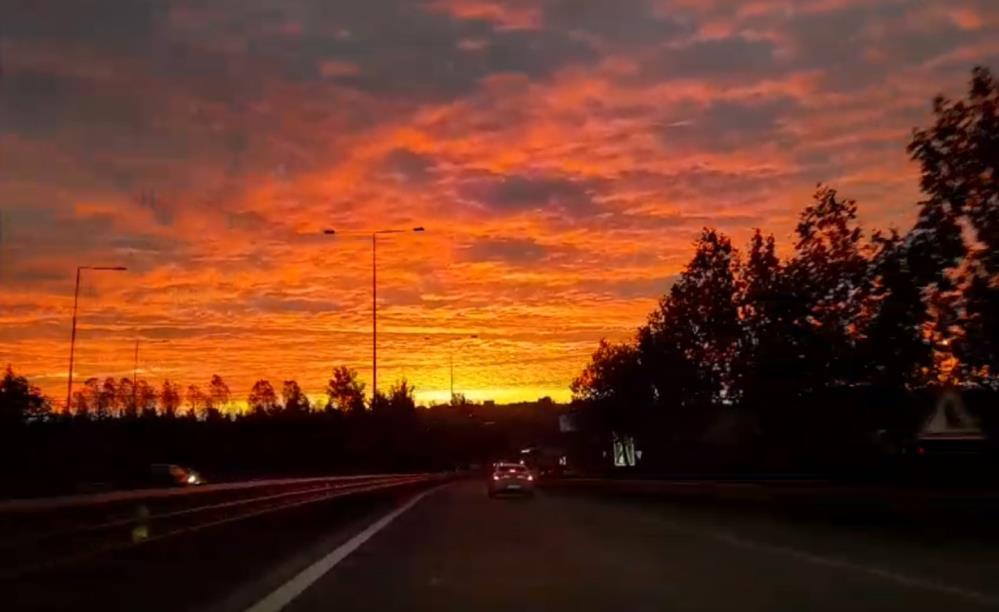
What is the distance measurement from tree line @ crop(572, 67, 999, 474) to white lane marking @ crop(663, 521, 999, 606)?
16.5 metres

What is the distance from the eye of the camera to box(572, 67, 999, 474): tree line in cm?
3684

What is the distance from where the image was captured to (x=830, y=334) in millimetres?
53938

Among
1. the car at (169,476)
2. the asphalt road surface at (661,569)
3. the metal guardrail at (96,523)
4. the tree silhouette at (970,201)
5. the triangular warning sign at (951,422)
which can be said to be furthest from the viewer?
the car at (169,476)

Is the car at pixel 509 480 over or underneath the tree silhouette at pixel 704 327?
underneath

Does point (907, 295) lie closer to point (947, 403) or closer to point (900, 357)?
point (900, 357)

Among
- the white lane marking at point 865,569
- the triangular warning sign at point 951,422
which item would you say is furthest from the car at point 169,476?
the triangular warning sign at point 951,422

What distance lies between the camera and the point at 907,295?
1631 inches

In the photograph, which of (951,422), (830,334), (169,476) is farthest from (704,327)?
(951,422)

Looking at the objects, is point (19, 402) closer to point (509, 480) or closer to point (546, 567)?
point (509, 480)

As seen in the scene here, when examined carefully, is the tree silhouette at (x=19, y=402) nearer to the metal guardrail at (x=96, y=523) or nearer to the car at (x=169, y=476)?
the car at (x=169, y=476)

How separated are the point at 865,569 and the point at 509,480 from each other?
3832cm

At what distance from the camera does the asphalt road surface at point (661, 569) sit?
13703 mm

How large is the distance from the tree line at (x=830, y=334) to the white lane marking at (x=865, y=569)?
16.5 meters

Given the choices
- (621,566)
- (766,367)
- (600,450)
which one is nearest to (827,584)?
(621,566)
